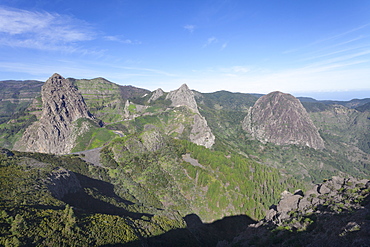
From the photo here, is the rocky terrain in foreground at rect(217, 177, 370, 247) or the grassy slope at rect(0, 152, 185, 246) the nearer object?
the rocky terrain in foreground at rect(217, 177, 370, 247)

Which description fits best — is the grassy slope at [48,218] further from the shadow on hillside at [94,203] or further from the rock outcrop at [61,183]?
the rock outcrop at [61,183]

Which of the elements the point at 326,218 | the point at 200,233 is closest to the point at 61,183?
the point at 200,233

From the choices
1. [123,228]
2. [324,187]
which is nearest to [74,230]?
[123,228]

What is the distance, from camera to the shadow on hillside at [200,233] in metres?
50.5

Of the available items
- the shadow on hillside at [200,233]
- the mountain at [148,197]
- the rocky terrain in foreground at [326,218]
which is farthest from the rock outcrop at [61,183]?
the rocky terrain in foreground at [326,218]

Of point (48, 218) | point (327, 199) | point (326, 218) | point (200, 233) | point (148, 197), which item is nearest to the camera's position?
point (48, 218)

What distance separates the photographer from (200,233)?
2997 inches

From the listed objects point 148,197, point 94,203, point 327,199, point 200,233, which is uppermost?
point 327,199

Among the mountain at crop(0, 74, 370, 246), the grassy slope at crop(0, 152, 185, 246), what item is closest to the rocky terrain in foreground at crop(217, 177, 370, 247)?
the mountain at crop(0, 74, 370, 246)

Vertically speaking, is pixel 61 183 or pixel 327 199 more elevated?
pixel 327 199

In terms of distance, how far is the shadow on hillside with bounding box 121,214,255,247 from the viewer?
50.5 meters

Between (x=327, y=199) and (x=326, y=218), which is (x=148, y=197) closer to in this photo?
(x=327, y=199)

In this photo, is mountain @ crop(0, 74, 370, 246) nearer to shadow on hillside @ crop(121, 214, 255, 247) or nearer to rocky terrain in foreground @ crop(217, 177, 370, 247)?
rocky terrain in foreground @ crop(217, 177, 370, 247)

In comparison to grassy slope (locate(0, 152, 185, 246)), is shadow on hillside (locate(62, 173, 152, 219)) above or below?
below
